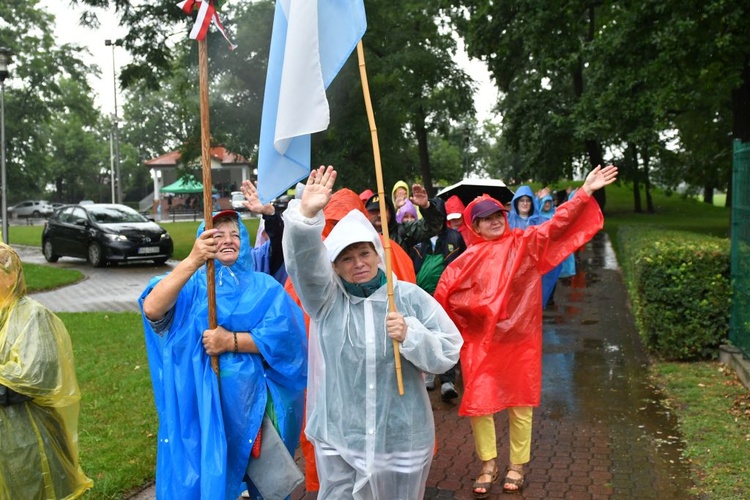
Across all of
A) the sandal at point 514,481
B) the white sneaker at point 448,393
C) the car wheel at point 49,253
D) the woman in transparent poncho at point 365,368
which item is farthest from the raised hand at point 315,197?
the car wheel at point 49,253

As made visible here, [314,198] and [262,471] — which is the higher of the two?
[314,198]

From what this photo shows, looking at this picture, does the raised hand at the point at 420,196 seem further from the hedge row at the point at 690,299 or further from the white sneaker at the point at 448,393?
the hedge row at the point at 690,299

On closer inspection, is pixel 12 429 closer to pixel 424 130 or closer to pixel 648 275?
pixel 648 275

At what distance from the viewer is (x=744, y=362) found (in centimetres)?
771

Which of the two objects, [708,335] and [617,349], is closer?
[708,335]

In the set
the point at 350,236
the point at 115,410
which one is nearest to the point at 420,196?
the point at 115,410

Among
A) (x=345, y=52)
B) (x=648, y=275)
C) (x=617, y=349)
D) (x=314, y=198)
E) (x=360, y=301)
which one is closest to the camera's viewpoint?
(x=314, y=198)

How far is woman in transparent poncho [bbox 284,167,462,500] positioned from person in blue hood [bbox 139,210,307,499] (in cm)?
26

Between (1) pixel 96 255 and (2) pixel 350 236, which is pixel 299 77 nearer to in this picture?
(2) pixel 350 236

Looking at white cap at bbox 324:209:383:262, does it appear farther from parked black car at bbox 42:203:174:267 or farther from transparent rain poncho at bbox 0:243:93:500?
parked black car at bbox 42:203:174:267

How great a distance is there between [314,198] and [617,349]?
283 inches

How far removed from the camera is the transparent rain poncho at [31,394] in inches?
153

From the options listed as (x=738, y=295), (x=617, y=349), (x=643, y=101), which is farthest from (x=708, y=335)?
(x=643, y=101)

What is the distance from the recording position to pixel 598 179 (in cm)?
487
